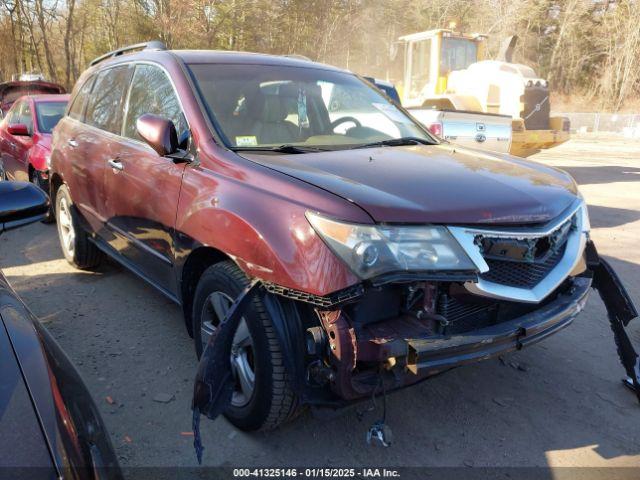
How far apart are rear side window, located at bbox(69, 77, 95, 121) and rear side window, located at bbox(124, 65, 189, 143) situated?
3.87 feet

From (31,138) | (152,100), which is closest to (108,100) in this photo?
(152,100)

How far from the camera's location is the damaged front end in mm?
2082

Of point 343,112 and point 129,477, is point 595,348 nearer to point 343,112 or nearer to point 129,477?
point 343,112

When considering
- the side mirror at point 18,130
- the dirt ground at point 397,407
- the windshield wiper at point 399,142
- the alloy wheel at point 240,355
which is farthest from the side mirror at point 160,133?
the side mirror at point 18,130

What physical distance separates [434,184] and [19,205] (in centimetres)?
173

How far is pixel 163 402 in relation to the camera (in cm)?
296

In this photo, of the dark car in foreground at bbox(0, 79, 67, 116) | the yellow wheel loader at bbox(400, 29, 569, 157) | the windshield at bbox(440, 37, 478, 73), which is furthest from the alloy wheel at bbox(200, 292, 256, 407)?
the dark car in foreground at bbox(0, 79, 67, 116)

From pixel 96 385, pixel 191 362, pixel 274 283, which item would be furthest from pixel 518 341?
pixel 96 385

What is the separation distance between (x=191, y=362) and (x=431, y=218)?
6.38ft

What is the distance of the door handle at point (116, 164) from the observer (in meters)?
3.61

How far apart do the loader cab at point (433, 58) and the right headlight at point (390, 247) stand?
11.4 meters

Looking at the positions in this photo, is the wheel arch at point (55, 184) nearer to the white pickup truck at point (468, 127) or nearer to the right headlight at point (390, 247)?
A: the right headlight at point (390, 247)

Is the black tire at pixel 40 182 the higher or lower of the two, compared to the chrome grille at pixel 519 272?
lower

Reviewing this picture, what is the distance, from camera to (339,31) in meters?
29.4
